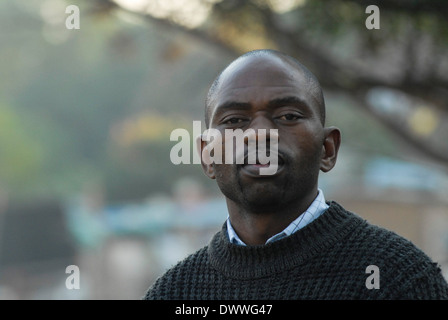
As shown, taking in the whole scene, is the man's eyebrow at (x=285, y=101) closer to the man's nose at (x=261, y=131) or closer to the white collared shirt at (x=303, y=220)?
the man's nose at (x=261, y=131)

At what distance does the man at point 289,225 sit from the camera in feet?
7.29

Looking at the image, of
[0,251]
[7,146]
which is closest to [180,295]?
[0,251]

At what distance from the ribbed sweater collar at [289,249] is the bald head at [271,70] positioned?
0.29 metres

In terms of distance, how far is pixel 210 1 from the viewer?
282 inches

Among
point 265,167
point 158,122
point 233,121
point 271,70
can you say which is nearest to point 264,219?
point 265,167

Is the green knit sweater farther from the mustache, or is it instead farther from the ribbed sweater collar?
the mustache

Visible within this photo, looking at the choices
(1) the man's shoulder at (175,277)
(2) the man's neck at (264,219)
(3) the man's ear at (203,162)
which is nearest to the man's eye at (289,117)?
(2) the man's neck at (264,219)

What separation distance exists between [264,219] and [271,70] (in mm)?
419

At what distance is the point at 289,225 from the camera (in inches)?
94.0

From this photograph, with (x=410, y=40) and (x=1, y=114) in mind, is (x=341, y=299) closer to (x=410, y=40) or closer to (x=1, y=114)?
(x=410, y=40)

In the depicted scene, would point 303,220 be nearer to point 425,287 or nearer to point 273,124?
point 273,124
